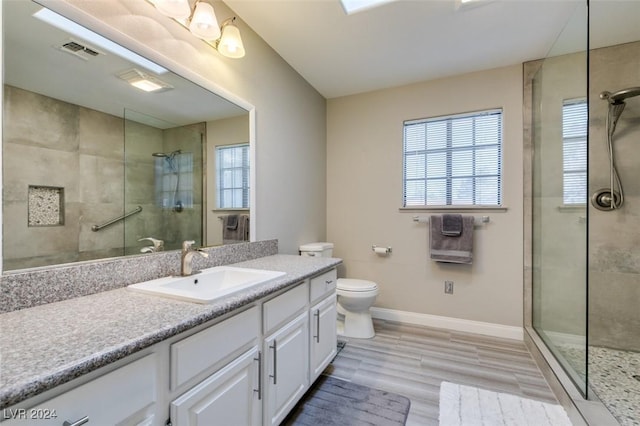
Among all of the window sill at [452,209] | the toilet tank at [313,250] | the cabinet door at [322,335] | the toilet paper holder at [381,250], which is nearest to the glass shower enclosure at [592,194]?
the window sill at [452,209]

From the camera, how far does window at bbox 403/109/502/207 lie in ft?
8.92

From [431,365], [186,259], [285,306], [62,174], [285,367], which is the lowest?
[431,365]

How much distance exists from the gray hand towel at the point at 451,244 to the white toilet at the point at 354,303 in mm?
687

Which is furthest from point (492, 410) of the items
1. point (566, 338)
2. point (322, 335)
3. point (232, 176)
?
point (232, 176)

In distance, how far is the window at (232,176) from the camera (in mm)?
1916

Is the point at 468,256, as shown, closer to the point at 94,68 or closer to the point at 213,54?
the point at 213,54

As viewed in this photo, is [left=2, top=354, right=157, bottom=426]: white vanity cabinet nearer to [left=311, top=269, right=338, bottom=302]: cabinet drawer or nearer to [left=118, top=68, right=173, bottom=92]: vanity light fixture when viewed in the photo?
[left=311, top=269, right=338, bottom=302]: cabinet drawer

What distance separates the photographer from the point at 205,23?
5.08 feet

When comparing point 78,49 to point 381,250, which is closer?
point 78,49

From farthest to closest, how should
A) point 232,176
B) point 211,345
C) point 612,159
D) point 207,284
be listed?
point 612,159
point 232,176
point 207,284
point 211,345

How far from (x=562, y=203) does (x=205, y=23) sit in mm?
2703

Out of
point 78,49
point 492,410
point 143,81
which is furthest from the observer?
point 492,410

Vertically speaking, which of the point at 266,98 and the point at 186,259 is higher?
the point at 266,98

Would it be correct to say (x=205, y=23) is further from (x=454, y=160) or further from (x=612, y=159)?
(x=612, y=159)
